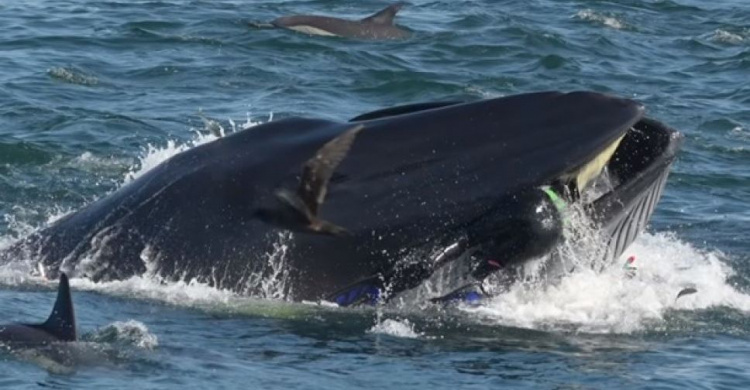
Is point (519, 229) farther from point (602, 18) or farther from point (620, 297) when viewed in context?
point (602, 18)

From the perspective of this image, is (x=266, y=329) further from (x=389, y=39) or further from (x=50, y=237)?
(x=389, y=39)

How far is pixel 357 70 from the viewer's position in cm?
2548

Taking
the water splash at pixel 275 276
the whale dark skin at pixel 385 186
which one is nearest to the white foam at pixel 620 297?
the whale dark skin at pixel 385 186

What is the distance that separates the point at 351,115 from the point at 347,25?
242 inches

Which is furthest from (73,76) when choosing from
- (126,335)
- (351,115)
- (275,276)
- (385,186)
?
(385,186)

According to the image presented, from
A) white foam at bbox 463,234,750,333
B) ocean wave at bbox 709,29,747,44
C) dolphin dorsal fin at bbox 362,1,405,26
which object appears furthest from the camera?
ocean wave at bbox 709,29,747,44

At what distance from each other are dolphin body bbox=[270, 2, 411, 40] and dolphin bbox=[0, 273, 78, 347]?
1765cm

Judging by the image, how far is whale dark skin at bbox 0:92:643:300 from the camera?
1043 centimetres

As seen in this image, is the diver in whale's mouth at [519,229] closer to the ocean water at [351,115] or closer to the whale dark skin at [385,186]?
the whale dark skin at [385,186]

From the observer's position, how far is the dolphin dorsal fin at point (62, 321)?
32.1 ft

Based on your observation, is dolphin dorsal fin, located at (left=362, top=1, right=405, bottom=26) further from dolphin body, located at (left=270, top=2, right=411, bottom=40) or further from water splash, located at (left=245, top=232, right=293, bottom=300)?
water splash, located at (left=245, top=232, right=293, bottom=300)

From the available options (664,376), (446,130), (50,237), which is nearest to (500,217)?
(446,130)

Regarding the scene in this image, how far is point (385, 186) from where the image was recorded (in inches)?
412

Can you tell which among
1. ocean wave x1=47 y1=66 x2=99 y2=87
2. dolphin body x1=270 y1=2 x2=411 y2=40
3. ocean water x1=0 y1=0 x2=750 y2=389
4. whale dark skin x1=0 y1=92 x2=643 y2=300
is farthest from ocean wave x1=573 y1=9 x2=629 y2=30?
whale dark skin x1=0 y1=92 x2=643 y2=300
